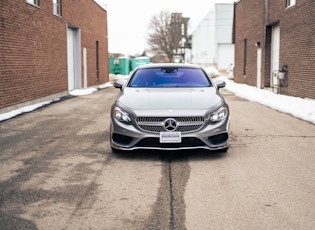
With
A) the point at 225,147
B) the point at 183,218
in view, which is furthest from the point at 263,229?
the point at 225,147

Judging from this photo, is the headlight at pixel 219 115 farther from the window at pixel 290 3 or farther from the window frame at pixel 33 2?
the window at pixel 290 3

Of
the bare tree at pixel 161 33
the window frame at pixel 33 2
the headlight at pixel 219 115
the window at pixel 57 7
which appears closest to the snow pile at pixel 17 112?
the window frame at pixel 33 2

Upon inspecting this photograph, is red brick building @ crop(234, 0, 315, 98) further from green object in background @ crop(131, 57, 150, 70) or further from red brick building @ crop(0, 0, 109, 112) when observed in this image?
green object in background @ crop(131, 57, 150, 70)

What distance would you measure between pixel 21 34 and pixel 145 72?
7.67 m

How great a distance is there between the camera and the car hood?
648 centimetres

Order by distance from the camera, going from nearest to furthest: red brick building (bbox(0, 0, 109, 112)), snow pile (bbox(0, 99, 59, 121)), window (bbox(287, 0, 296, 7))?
snow pile (bbox(0, 99, 59, 121)) → red brick building (bbox(0, 0, 109, 112)) → window (bbox(287, 0, 296, 7))

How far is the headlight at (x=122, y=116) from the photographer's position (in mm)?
6449

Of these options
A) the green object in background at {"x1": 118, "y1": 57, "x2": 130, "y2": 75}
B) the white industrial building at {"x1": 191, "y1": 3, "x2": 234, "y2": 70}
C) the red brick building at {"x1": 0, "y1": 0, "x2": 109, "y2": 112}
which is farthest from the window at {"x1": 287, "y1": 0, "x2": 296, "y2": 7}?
the white industrial building at {"x1": 191, "y1": 3, "x2": 234, "y2": 70}

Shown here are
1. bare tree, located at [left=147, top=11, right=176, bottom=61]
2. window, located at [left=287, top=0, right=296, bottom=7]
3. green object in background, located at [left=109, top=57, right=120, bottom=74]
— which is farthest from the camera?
bare tree, located at [left=147, top=11, right=176, bottom=61]

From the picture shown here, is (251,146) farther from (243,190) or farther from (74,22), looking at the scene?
(74,22)

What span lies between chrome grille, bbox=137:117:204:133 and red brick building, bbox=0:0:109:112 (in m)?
7.35

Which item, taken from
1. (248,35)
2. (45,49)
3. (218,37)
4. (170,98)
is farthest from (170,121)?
(218,37)

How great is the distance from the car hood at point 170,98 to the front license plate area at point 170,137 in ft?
1.32

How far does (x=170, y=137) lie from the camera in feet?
20.4
